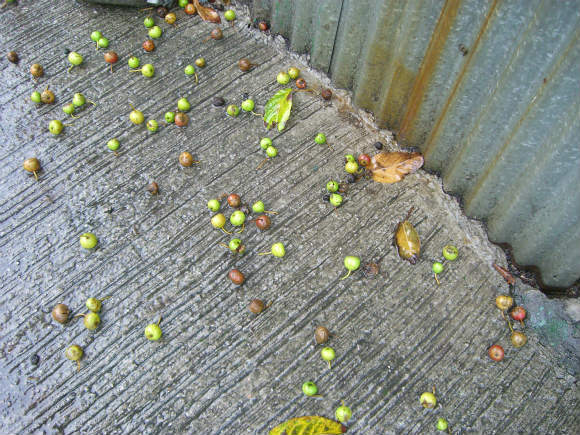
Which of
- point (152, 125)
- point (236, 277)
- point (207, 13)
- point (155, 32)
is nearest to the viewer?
point (236, 277)

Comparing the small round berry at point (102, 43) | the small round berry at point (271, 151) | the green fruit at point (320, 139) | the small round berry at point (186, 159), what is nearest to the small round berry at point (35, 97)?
the small round berry at point (102, 43)

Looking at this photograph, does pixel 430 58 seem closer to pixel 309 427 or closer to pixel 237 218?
pixel 237 218

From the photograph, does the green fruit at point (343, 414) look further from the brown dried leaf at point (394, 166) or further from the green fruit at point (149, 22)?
the green fruit at point (149, 22)

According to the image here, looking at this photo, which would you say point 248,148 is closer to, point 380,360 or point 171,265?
point 171,265

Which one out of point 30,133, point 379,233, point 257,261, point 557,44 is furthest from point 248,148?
point 557,44

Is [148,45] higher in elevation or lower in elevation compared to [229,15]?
lower

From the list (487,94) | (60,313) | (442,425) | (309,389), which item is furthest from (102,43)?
(442,425)

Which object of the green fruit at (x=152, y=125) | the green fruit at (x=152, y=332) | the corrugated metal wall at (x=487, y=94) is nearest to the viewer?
the corrugated metal wall at (x=487, y=94)
